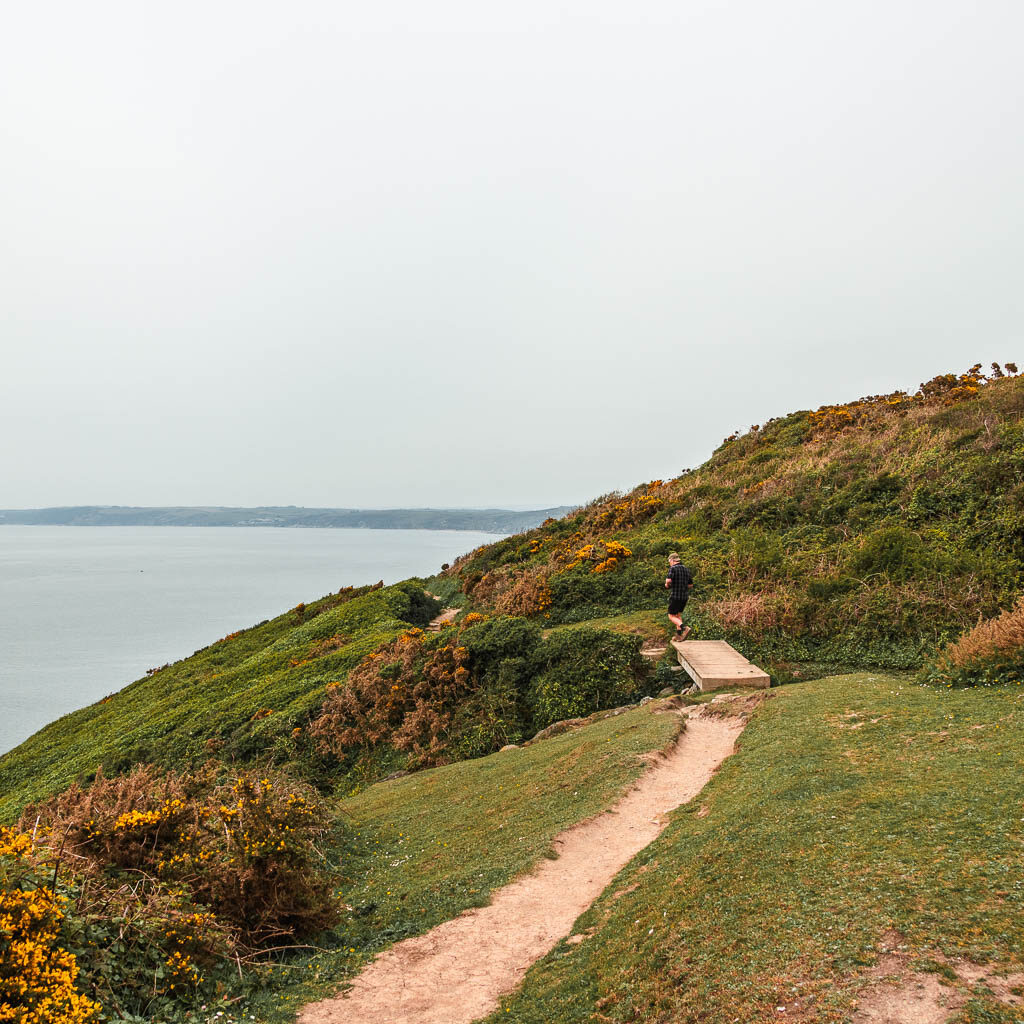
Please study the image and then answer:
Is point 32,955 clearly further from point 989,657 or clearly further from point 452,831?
point 989,657

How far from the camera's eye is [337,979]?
5410 mm

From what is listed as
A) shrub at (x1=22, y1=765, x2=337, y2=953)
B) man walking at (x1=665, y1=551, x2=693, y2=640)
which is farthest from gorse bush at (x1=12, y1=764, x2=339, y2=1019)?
man walking at (x1=665, y1=551, x2=693, y2=640)

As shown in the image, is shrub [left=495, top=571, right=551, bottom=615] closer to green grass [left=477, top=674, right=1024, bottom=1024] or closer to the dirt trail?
the dirt trail

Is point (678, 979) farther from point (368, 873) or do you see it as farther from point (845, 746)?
point (368, 873)

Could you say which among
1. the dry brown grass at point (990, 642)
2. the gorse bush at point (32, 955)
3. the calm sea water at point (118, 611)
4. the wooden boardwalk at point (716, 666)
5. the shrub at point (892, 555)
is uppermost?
the shrub at point (892, 555)

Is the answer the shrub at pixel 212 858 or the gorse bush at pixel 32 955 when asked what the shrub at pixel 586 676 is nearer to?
the shrub at pixel 212 858

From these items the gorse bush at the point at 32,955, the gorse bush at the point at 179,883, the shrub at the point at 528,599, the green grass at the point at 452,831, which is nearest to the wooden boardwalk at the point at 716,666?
the green grass at the point at 452,831

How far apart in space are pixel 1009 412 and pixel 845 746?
17.8 metres

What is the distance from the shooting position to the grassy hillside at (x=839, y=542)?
13.4m

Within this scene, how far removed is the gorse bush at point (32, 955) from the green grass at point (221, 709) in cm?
→ 1169

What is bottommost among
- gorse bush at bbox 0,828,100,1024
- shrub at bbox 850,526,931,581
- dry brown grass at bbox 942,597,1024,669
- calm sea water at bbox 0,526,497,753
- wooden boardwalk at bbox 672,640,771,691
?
calm sea water at bbox 0,526,497,753

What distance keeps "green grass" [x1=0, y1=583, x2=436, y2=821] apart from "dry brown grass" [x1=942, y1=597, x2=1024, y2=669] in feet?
47.6

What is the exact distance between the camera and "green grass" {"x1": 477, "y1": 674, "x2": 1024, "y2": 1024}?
3637mm

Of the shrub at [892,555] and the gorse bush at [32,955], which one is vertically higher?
the shrub at [892,555]
